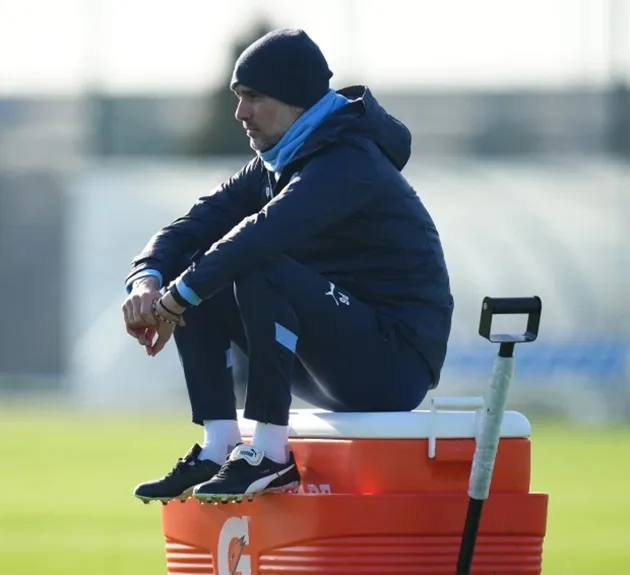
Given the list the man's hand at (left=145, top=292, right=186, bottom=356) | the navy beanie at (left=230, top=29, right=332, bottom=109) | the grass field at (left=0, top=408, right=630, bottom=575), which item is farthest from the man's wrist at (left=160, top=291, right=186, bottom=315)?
the grass field at (left=0, top=408, right=630, bottom=575)

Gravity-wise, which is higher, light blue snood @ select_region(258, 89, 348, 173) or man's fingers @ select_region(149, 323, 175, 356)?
light blue snood @ select_region(258, 89, 348, 173)

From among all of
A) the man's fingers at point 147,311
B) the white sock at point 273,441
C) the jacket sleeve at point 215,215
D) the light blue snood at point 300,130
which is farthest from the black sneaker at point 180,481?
the light blue snood at point 300,130

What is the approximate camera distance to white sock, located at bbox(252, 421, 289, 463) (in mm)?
3887

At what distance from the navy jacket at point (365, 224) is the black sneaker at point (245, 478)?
0.37 meters

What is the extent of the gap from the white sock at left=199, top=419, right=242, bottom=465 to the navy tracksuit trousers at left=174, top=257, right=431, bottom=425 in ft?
0.07

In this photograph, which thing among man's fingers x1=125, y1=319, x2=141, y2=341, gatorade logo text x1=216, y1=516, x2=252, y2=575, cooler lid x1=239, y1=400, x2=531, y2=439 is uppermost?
man's fingers x1=125, y1=319, x2=141, y2=341

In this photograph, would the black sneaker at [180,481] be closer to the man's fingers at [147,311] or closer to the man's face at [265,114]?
the man's fingers at [147,311]

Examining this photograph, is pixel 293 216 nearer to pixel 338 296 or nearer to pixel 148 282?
pixel 338 296

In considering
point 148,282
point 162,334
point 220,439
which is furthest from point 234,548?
point 148,282

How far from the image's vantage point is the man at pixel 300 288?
3.89 metres

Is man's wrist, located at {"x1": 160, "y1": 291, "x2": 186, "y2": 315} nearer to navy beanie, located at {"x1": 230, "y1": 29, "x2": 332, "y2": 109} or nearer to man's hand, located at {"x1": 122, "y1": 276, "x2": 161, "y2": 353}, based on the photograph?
man's hand, located at {"x1": 122, "y1": 276, "x2": 161, "y2": 353}

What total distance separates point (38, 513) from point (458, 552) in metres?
5.08

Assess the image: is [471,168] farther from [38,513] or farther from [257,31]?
[38,513]

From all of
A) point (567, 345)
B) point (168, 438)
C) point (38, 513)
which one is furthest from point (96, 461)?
point (567, 345)
